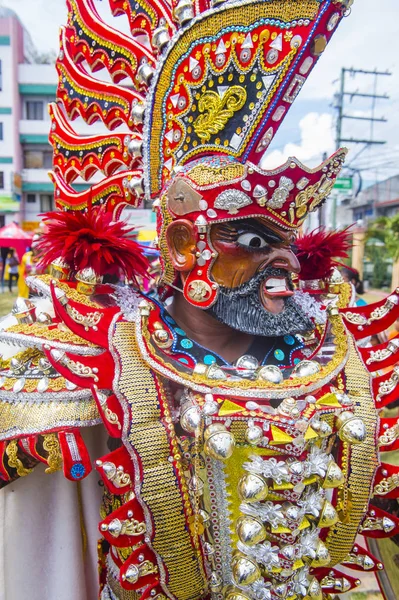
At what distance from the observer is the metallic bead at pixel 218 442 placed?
3.76 feet

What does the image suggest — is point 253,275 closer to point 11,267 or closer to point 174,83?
point 174,83

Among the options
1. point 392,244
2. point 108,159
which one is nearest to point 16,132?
point 392,244

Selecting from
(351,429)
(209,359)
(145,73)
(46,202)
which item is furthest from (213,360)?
(46,202)

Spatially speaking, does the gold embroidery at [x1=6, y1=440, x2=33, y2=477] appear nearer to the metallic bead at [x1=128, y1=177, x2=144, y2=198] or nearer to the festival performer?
the festival performer

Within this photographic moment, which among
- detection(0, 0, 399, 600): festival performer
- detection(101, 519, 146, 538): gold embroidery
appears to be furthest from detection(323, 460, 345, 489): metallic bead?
detection(101, 519, 146, 538): gold embroidery

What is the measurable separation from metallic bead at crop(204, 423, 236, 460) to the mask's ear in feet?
1.46

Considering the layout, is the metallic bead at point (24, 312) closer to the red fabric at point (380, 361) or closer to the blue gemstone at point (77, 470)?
the blue gemstone at point (77, 470)

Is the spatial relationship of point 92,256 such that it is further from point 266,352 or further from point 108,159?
point 266,352

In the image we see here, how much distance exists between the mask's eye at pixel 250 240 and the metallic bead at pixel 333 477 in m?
0.60

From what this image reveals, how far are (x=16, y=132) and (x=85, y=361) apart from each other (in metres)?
21.9

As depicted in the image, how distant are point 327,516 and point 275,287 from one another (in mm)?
607

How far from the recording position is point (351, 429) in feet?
4.08

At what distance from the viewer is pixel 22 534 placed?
4.91 ft

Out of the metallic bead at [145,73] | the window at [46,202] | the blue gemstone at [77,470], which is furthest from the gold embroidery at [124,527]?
the window at [46,202]
